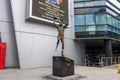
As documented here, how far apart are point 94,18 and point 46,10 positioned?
23.9ft

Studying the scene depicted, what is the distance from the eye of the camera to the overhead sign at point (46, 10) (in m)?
17.6

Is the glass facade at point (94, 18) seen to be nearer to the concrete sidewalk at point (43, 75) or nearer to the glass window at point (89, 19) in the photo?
the glass window at point (89, 19)

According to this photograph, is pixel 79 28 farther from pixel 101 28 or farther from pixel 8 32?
pixel 8 32

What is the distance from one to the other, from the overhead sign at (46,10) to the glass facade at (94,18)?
287 centimetres

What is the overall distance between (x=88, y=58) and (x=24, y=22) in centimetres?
1361

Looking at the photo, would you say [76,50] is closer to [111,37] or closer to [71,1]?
[111,37]

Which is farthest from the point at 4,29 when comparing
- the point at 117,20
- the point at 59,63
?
the point at 117,20

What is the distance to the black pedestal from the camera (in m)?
11.5

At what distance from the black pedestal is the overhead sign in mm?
6278

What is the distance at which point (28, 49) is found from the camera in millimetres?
17891

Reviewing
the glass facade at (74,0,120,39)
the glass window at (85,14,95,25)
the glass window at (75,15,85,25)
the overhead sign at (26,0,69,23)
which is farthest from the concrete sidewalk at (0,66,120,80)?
the glass window at (75,15,85,25)

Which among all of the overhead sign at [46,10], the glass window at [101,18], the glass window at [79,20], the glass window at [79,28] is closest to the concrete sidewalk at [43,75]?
the overhead sign at [46,10]

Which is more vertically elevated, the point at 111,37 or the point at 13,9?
the point at 13,9

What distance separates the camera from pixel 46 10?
19141 millimetres
